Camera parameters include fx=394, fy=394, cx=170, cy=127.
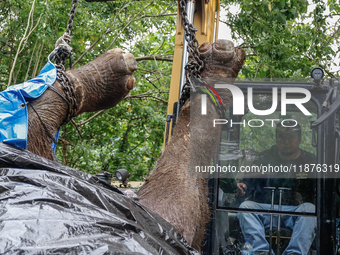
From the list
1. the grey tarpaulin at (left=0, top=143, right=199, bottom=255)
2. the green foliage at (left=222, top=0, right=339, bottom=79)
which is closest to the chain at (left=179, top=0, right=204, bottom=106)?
the grey tarpaulin at (left=0, top=143, right=199, bottom=255)

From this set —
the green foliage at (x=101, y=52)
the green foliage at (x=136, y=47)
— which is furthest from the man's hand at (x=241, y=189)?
the green foliage at (x=101, y=52)

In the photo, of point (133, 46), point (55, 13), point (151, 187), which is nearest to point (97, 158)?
point (133, 46)

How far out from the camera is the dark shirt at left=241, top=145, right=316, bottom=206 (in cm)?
293

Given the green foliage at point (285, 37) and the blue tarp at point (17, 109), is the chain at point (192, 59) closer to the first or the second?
the blue tarp at point (17, 109)

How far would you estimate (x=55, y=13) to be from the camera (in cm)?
600

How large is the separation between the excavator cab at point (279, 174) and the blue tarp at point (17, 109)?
1343mm

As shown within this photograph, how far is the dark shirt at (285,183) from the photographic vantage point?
293 centimetres

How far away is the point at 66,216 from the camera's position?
126 cm

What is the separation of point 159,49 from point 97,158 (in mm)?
2556

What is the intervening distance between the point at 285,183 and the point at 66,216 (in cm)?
209

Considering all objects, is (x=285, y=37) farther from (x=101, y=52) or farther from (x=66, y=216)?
(x=66, y=216)

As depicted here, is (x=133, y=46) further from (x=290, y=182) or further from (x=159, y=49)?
(x=290, y=182)

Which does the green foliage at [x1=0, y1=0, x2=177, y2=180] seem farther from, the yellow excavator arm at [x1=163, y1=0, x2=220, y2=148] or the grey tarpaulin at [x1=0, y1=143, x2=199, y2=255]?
the grey tarpaulin at [x1=0, y1=143, x2=199, y2=255]

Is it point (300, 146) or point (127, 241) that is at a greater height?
point (300, 146)
